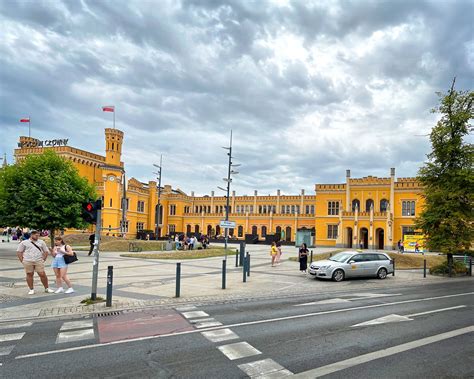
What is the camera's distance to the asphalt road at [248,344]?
595cm

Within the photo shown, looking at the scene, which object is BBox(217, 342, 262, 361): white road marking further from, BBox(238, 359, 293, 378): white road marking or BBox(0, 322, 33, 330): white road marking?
BBox(0, 322, 33, 330): white road marking

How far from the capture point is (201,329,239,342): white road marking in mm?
7657

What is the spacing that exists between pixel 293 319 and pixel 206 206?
250ft

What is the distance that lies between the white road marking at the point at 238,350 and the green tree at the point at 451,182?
1999cm

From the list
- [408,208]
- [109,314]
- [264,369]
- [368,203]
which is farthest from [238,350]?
[368,203]

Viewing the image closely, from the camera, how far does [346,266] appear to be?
18.6m

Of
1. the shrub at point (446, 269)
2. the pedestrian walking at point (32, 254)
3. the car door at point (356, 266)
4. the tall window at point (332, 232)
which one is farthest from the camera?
the tall window at point (332, 232)

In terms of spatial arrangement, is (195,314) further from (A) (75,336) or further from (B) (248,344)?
(A) (75,336)

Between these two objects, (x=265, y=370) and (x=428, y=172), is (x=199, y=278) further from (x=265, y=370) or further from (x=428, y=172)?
(x=428, y=172)

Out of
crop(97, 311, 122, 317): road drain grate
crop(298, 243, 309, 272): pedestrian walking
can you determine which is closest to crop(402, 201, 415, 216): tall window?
crop(298, 243, 309, 272): pedestrian walking

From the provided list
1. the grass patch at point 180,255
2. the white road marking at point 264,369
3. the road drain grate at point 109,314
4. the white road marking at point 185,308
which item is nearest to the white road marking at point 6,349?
the road drain grate at point 109,314

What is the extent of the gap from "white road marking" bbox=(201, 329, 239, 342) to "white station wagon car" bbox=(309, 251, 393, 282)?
35.8ft

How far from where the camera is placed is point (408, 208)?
57.2 metres

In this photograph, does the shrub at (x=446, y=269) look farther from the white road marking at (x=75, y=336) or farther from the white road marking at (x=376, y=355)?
the white road marking at (x=75, y=336)
